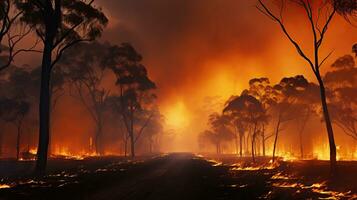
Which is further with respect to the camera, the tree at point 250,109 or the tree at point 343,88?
the tree at point 250,109

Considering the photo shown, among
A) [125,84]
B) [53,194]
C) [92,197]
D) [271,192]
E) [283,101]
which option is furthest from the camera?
[125,84]

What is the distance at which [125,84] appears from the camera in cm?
7512

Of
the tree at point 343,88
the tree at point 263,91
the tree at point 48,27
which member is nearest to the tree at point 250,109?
the tree at point 263,91

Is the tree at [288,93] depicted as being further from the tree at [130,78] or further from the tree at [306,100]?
the tree at [130,78]

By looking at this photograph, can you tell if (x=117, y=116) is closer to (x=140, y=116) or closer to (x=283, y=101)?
(x=140, y=116)

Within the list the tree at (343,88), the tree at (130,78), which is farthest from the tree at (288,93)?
the tree at (130,78)

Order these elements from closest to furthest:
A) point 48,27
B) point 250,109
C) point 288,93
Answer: point 48,27 < point 288,93 < point 250,109

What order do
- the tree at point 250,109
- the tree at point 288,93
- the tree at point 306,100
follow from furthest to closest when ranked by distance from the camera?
the tree at point 250,109 → the tree at point 306,100 → the tree at point 288,93

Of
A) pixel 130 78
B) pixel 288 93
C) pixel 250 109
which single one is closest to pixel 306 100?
pixel 288 93

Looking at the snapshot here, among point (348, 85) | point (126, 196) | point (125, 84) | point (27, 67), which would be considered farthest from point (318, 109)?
point (126, 196)

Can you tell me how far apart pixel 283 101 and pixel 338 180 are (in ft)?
152

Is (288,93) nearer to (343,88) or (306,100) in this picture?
(306,100)

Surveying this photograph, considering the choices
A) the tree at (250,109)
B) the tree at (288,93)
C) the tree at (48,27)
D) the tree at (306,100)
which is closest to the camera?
the tree at (48,27)

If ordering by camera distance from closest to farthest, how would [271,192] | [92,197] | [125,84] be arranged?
1. [92,197]
2. [271,192]
3. [125,84]
